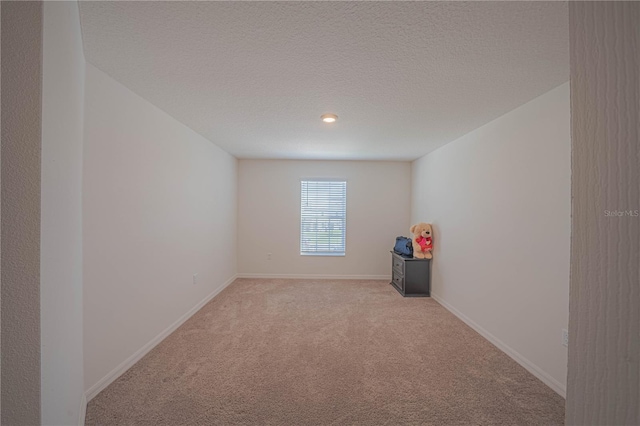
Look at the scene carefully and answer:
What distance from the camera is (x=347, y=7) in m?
1.27

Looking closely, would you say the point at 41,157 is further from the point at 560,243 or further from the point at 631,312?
the point at 560,243

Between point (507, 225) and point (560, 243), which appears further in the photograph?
point (507, 225)

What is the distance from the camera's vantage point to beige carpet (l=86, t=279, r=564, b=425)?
1770 mm

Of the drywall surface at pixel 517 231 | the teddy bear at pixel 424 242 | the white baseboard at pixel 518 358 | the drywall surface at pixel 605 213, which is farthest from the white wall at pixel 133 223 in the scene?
the drywall surface at pixel 517 231

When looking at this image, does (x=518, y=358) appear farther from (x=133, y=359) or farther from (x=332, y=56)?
(x=133, y=359)

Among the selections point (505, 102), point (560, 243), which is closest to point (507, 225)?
point (560, 243)

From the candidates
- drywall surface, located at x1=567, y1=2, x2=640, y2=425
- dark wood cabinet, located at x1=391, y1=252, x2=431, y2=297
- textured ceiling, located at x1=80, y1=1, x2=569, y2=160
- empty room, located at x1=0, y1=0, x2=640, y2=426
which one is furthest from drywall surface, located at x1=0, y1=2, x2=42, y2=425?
dark wood cabinet, located at x1=391, y1=252, x2=431, y2=297

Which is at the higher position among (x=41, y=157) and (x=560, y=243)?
(x=41, y=157)

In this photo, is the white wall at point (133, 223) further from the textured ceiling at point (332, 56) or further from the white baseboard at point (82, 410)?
the textured ceiling at point (332, 56)

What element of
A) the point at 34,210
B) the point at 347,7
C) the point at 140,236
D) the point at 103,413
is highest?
the point at 347,7

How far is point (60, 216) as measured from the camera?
1.13m

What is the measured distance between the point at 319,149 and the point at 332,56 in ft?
8.66

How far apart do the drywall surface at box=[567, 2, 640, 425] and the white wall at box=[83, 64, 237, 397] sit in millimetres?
2396

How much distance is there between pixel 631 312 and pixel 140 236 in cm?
282
